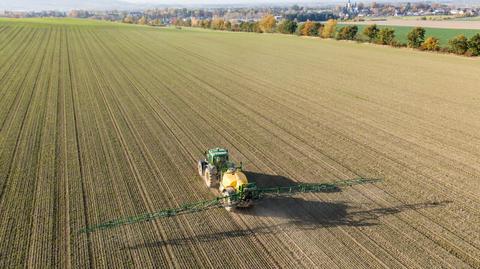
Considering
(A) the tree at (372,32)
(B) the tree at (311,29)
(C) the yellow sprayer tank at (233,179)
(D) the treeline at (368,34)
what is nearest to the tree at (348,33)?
(D) the treeline at (368,34)

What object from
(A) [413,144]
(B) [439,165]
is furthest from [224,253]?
(A) [413,144]

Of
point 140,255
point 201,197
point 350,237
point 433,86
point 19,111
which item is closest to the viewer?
point 140,255

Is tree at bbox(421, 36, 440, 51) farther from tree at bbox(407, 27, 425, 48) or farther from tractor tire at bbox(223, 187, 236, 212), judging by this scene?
tractor tire at bbox(223, 187, 236, 212)

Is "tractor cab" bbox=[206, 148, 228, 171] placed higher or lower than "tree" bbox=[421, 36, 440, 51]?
lower

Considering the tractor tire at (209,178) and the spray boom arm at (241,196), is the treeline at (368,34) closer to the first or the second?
the spray boom arm at (241,196)

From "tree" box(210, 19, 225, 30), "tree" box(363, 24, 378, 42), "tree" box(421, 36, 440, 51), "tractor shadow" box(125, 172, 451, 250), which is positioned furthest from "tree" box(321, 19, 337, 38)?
"tractor shadow" box(125, 172, 451, 250)

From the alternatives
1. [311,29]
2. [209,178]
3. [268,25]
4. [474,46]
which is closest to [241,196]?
[209,178]

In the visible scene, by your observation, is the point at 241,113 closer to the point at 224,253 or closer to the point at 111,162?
the point at 111,162
